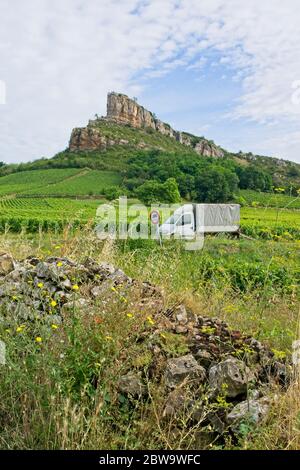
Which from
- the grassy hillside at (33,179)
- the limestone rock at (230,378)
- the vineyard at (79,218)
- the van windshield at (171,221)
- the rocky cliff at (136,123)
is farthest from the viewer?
the rocky cliff at (136,123)

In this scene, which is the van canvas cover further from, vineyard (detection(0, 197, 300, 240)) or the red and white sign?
the red and white sign

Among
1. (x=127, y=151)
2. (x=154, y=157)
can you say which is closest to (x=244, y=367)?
(x=154, y=157)

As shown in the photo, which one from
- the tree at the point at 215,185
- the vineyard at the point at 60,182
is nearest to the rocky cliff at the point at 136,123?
the vineyard at the point at 60,182

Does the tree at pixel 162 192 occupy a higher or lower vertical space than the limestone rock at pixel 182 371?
higher

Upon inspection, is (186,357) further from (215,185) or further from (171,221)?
(215,185)

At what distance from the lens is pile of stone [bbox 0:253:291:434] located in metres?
2.49

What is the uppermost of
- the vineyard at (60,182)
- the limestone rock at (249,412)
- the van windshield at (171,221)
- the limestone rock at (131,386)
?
the vineyard at (60,182)

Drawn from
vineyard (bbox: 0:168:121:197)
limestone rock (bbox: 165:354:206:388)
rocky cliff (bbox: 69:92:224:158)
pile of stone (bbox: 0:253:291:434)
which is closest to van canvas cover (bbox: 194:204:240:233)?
pile of stone (bbox: 0:253:291:434)

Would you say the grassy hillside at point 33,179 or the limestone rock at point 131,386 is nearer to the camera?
the limestone rock at point 131,386

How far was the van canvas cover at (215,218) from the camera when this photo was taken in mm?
17078

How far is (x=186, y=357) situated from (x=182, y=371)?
16 cm

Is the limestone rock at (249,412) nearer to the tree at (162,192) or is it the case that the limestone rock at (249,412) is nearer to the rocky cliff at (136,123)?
the tree at (162,192)

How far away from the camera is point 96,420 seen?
6.91ft
